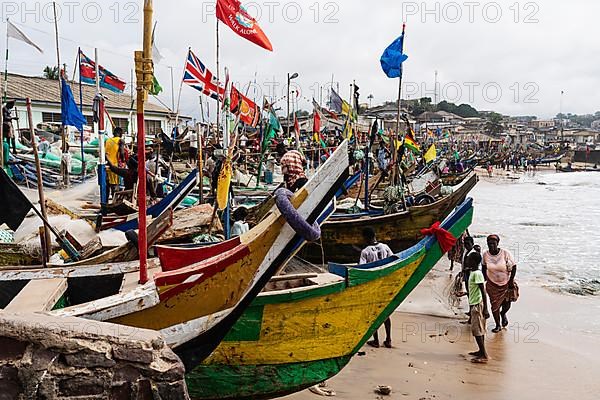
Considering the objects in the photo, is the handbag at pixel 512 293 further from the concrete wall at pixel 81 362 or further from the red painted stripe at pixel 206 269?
the concrete wall at pixel 81 362

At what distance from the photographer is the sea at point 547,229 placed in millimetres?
13938

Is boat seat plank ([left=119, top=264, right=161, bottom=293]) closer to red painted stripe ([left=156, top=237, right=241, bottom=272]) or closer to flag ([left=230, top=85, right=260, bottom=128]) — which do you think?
red painted stripe ([left=156, top=237, right=241, bottom=272])

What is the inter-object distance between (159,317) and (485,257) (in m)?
5.66

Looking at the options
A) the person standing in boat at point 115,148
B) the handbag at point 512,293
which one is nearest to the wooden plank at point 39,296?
the handbag at point 512,293

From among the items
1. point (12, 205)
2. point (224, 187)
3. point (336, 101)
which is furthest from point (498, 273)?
point (336, 101)

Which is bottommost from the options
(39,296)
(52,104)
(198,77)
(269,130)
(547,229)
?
(547,229)

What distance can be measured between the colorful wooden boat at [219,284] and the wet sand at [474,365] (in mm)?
2224

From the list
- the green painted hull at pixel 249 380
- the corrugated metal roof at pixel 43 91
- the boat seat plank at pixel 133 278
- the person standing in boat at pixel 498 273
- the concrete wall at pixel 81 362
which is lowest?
the green painted hull at pixel 249 380

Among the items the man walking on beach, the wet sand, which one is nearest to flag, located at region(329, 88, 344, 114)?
the wet sand

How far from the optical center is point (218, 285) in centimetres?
418

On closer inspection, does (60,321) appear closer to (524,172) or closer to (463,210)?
(463,210)

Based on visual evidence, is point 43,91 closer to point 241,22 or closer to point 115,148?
point 115,148

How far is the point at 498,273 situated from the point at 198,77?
1080 centimetres

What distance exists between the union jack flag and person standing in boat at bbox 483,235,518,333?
32.1ft
